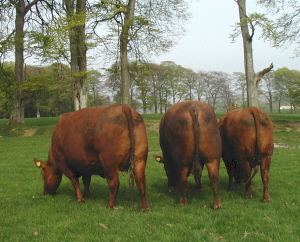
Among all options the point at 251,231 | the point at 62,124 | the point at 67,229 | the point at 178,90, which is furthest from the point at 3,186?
the point at 178,90

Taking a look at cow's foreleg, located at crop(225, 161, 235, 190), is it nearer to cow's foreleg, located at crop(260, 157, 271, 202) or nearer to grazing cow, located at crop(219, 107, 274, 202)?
grazing cow, located at crop(219, 107, 274, 202)

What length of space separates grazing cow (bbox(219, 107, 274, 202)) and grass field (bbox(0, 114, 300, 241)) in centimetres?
62

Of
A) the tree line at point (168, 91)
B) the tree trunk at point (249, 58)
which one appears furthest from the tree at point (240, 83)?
the tree trunk at point (249, 58)

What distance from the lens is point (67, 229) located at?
5031 millimetres

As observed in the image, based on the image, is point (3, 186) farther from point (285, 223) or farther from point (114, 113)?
point (285, 223)

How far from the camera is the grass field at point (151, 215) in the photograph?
4.70 meters

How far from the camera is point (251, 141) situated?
6.69 m

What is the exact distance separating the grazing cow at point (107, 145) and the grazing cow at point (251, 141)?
2.22 meters

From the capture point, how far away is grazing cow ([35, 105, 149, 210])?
6.02 metres

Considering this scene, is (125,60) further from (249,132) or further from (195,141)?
(195,141)

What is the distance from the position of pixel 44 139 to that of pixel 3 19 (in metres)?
13.3

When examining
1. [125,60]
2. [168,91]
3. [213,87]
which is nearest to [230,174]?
[125,60]

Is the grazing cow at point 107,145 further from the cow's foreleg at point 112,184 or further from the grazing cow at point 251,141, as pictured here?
the grazing cow at point 251,141

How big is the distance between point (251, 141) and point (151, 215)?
9.02 ft
